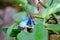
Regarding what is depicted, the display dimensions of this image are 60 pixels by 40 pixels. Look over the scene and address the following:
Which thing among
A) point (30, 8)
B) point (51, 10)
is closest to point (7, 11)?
point (30, 8)

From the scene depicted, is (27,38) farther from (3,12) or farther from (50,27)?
(3,12)

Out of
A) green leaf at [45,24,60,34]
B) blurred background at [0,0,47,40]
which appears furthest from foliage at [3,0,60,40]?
blurred background at [0,0,47,40]

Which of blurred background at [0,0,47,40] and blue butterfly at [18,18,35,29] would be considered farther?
blurred background at [0,0,47,40]

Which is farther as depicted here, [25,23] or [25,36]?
[25,23]

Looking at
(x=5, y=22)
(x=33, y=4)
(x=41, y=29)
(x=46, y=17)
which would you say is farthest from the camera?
(x=5, y=22)

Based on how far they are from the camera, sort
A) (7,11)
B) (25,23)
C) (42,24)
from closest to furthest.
Result: (42,24)
(25,23)
(7,11)

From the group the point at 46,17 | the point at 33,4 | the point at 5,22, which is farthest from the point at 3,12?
the point at 46,17

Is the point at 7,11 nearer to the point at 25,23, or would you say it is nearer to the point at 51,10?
the point at 25,23

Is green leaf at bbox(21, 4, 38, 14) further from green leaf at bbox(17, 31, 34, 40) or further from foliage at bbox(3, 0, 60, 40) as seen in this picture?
green leaf at bbox(17, 31, 34, 40)

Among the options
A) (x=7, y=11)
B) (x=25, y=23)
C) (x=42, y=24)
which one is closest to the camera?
(x=42, y=24)

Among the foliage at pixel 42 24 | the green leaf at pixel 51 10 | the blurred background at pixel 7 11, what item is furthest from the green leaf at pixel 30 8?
the blurred background at pixel 7 11

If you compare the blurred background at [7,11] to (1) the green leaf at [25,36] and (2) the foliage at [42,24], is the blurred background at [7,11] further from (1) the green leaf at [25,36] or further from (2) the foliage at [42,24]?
(1) the green leaf at [25,36]
